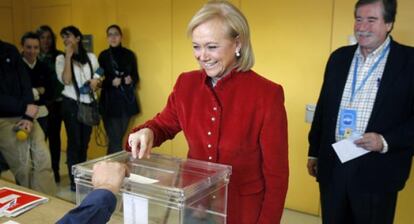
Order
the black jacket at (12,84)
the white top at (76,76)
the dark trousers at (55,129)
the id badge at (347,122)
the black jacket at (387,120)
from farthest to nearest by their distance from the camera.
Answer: the dark trousers at (55,129), the white top at (76,76), the black jacket at (12,84), the id badge at (347,122), the black jacket at (387,120)

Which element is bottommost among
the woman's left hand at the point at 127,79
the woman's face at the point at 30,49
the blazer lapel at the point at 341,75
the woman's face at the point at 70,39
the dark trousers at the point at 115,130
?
the dark trousers at the point at 115,130

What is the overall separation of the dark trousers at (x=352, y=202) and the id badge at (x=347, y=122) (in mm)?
178

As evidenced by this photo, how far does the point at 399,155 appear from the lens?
188cm

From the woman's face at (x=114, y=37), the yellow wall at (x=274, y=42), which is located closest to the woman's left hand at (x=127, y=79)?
the yellow wall at (x=274, y=42)

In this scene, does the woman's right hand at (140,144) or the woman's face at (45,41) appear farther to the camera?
the woman's face at (45,41)

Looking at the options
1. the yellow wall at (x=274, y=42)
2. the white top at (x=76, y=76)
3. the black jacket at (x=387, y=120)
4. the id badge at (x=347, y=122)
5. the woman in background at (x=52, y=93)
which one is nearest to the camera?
the black jacket at (x=387, y=120)

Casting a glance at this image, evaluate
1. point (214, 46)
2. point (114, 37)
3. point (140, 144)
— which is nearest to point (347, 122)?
point (214, 46)

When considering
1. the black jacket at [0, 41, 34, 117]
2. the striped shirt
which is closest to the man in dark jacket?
the black jacket at [0, 41, 34, 117]

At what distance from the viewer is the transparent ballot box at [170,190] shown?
3.24 feet

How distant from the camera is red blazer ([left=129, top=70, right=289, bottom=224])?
4.00 feet

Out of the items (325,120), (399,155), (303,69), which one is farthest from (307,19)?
(399,155)

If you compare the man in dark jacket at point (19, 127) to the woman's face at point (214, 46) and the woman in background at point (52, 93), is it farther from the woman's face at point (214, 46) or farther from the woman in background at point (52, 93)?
the woman's face at point (214, 46)

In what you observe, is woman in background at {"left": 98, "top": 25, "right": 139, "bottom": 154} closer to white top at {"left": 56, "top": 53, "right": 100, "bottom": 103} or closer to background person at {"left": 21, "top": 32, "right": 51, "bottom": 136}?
white top at {"left": 56, "top": 53, "right": 100, "bottom": 103}

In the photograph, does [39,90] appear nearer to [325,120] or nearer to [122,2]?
[122,2]
